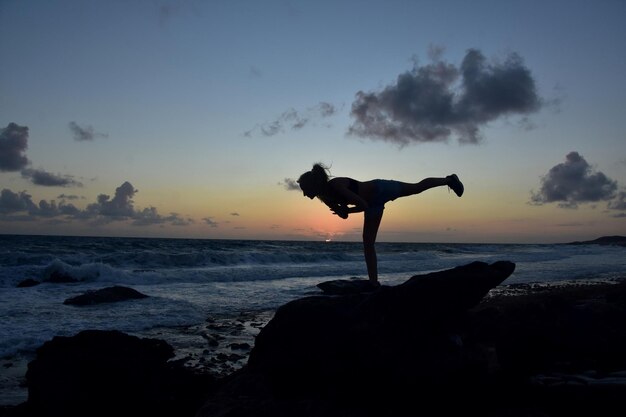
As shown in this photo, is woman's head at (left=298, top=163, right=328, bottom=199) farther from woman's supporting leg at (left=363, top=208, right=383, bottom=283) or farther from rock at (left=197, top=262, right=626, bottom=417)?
rock at (left=197, top=262, right=626, bottom=417)

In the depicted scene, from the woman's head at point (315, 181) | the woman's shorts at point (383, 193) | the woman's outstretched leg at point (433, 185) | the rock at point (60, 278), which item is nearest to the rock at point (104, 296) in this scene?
the rock at point (60, 278)

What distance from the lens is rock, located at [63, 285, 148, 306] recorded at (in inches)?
606

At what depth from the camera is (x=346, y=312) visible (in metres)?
5.39

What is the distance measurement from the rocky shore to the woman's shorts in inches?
58.5

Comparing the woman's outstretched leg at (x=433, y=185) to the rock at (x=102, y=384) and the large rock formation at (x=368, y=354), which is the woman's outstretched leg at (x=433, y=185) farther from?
the rock at (x=102, y=384)

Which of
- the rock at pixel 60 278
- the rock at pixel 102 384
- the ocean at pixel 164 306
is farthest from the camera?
the rock at pixel 60 278

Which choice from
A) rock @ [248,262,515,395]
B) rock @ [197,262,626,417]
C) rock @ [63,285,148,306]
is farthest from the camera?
rock @ [63,285,148,306]

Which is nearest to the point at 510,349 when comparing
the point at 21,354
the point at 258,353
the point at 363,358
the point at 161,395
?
the point at 363,358

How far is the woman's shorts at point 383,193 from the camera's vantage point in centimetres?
678

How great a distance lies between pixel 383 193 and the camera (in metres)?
6.81

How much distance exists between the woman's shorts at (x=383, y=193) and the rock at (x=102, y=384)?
3483mm

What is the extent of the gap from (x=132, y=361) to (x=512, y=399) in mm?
4858

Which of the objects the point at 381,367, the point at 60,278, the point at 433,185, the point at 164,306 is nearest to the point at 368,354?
the point at 381,367

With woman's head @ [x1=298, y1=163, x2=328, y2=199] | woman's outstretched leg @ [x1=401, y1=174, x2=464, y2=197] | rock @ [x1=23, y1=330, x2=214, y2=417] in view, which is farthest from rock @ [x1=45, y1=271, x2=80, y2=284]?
woman's outstretched leg @ [x1=401, y1=174, x2=464, y2=197]
